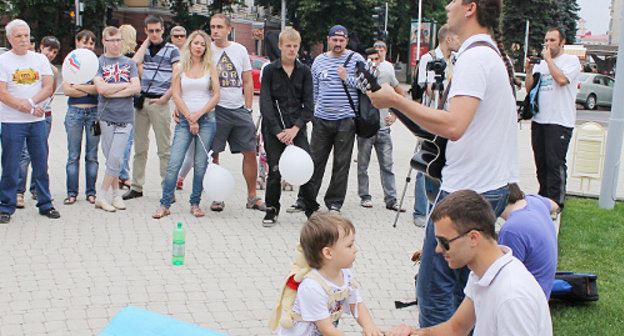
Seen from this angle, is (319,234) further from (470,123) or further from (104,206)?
(104,206)

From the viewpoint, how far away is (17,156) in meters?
7.55

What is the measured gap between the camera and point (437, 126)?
331 cm

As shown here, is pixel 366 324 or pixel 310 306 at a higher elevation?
pixel 310 306

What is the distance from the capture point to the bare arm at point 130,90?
8109mm

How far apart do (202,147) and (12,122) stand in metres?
1.96

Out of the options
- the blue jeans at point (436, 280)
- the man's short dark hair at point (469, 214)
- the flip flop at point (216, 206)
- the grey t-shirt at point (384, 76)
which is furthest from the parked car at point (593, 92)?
the man's short dark hair at point (469, 214)

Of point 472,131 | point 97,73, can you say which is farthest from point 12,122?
point 472,131

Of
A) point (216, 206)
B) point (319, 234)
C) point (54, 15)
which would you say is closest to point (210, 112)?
point (216, 206)

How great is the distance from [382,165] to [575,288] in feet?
12.6

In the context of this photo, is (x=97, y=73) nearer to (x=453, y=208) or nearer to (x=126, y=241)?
(x=126, y=241)

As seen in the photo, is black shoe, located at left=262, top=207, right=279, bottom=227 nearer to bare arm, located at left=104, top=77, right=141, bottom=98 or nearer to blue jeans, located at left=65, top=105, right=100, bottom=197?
bare arm, located at left=104, top=77, right=141, bottom=98

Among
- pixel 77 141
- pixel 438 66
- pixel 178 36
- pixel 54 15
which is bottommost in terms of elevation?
pixel 77 141

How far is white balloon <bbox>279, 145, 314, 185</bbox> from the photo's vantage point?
7367 mm

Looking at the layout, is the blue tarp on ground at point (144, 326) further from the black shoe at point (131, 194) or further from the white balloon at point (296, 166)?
the black shoe at point (131, 194)
